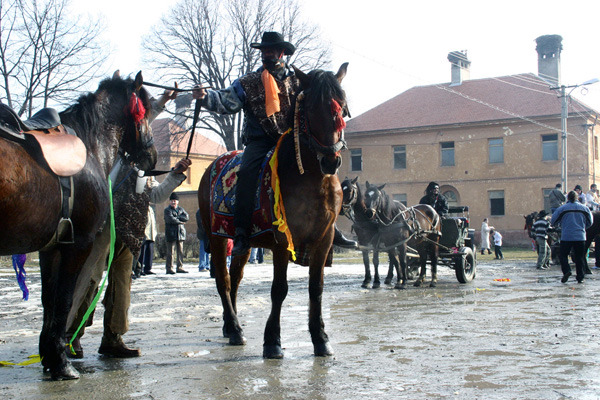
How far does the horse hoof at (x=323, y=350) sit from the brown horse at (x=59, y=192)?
200 centimetres

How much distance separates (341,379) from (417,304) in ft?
17.6

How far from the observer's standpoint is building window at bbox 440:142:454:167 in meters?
47.3

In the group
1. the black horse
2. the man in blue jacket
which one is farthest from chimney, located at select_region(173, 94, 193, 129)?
the man in blue jacket

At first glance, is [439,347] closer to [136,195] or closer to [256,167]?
[256,167]

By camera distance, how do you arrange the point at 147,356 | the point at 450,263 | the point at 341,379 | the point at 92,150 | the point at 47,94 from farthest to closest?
the point at 47,94 < the point at 450,263 < the point at 147,356 < the point at 92,150 < the point at 341,379

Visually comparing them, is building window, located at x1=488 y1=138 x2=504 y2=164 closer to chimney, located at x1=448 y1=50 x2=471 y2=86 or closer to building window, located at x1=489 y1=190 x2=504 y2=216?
building window, located at x1=489 y1=190 x2=504 y2=216

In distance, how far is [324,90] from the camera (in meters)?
5.48

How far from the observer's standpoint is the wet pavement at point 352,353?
432 cm

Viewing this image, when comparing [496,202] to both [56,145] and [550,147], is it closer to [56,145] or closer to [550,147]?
[550,147]

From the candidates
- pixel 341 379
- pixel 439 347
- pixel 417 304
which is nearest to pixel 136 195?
Result: pixel 341 379

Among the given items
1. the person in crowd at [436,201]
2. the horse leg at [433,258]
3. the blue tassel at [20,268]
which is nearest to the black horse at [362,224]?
the horse leg at [433,258]

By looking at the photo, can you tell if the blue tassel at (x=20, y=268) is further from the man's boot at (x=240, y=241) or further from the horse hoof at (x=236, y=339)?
the horse hoof at (x=236, y=339)

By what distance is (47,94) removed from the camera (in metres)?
29.2

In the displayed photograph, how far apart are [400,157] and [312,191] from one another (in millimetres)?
44157
